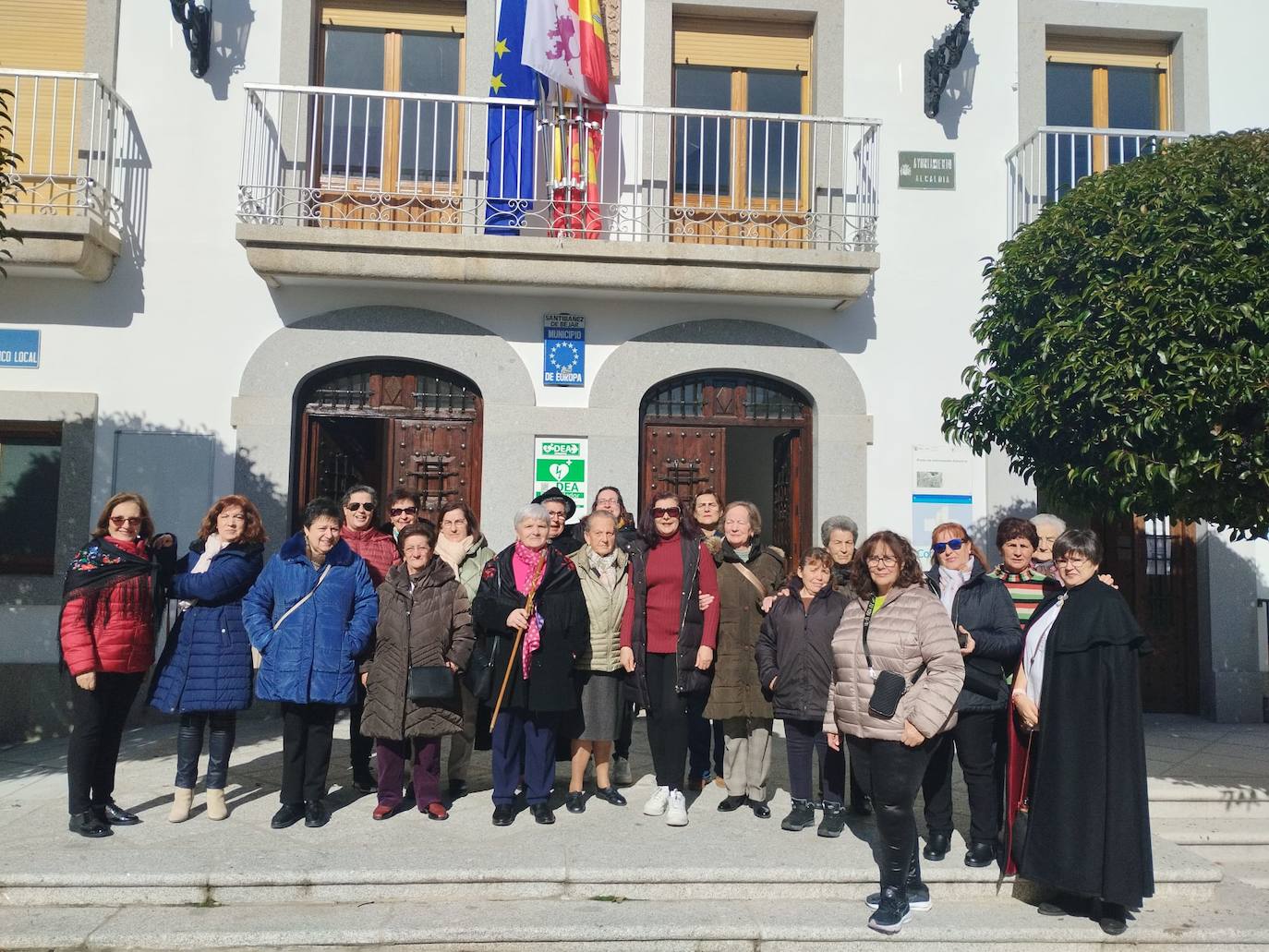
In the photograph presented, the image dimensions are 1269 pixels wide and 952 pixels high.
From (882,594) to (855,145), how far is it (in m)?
5.77

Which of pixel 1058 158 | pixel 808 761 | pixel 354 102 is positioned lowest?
pixel 808 761

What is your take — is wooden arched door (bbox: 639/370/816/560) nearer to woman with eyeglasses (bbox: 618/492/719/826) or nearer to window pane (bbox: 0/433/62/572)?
woman with eyeglasses (bbox: 618/492/719/826)

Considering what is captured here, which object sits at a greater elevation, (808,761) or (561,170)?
(561,170)

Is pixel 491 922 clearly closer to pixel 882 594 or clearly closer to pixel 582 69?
pixel 882 594

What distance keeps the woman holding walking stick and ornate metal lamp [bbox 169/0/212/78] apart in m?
5.54

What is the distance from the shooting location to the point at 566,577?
5883 millimetres

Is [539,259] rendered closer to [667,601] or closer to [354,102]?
[354,102]

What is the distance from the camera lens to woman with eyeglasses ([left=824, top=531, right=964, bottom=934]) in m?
4.52

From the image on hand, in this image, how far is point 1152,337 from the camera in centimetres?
618

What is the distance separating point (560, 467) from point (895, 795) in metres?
4.97

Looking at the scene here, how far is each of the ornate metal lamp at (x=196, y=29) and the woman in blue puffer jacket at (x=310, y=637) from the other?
16.7 feet

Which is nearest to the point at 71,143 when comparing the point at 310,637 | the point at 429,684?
the point at 310,637

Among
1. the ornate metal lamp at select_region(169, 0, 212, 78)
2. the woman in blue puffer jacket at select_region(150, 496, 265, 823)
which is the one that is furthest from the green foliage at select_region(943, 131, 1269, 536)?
the ornate metal lamp at select_region(169, 0, 212, 78)

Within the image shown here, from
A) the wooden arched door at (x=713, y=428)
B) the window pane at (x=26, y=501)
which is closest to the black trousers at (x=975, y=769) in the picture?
the wooden arched door at (x=713, y=428)
